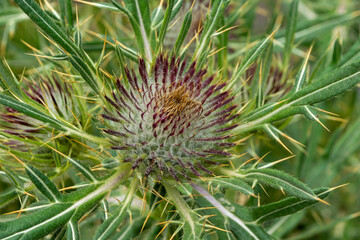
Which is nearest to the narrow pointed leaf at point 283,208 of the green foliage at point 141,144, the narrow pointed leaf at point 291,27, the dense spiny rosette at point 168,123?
the green foliage at point 141,144

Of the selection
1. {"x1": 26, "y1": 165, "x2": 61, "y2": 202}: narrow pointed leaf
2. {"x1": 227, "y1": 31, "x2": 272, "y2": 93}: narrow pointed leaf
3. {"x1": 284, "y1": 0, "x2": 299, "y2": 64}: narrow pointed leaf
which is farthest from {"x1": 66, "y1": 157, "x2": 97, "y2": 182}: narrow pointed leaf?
{"x1": 284, "y1": 0, "x2": 299, "y2": 64}: narrow pointed leaf

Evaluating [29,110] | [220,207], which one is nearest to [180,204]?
[220,207]

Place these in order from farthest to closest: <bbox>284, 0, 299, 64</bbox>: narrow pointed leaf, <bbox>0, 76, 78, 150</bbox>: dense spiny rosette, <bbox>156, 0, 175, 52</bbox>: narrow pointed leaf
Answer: <bbox>284, 0, 299, 64</bbox>: narrow pointed leaf
<bbox>0, 76, 78, 150</bbox>: dense spiny rosette
<bbox>156, 0, 175, 52</bbox>: narrow pointed leaf

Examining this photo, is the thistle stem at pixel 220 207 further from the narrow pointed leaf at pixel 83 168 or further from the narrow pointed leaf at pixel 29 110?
the narrow pointed leaf at pixel 29 110

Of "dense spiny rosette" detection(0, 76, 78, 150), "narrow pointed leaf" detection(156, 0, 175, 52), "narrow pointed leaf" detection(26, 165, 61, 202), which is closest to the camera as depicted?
"narrow pointed leaf" detection(26, 165, 61, 202)

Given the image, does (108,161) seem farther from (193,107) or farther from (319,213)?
(319,213)

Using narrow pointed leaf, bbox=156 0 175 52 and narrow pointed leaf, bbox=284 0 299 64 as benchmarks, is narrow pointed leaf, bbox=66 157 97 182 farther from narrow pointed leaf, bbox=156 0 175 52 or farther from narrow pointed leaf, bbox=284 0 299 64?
narrow pointed leaf, bbox=284 0 299 64

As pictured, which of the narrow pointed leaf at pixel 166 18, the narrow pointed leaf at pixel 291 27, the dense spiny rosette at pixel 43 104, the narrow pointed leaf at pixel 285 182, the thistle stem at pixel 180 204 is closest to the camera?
the narrow pointed leaf at pixel 285 182

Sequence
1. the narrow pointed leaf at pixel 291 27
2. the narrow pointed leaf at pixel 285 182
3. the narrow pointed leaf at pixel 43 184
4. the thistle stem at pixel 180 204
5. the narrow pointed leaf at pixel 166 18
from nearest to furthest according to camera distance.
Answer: the narrow pointed leaf at pixel 43 184 → the narrow pointed leaf at pixel 285 182 → the thistle stem at pixel 180 204 → the narrow pointed leaf at pixel 166 18 → the narrow pointed leaf at pixel 291 27
